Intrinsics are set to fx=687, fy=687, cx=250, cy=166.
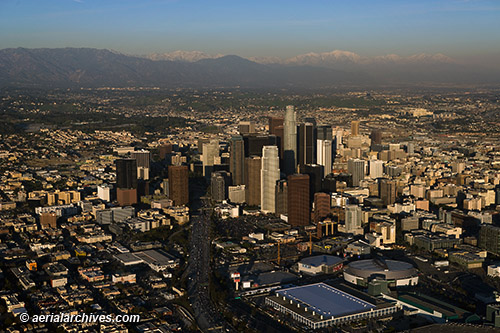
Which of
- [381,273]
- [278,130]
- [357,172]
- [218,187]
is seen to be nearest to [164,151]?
[278,130]

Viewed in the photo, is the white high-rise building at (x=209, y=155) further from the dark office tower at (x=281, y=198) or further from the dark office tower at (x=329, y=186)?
the dark office tower at (x=281, y=198)

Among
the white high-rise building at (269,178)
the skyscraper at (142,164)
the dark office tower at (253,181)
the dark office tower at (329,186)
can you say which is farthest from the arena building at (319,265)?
the skyscraper at (142,164)

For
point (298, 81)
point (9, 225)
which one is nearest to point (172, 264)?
point (9, 225)

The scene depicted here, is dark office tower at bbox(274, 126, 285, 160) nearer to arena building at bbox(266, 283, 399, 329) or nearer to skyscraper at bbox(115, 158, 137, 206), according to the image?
skyscraper at bbox(115, 158, 137, 206)

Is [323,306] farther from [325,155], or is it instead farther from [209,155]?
[209,155]

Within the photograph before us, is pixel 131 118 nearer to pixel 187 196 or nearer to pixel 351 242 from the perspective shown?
pixel 187 196

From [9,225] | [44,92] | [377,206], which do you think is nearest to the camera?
[9,225]
